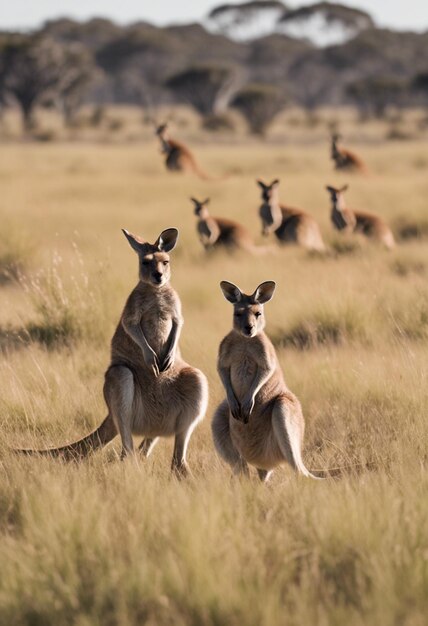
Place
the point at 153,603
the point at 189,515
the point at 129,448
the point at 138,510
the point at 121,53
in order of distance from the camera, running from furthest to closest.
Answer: the point at 121,53 → the point at 129,448 → the point at 138,510 → the point at 189,515 → the point at 153,603

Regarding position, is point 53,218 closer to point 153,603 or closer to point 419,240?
point 419,240

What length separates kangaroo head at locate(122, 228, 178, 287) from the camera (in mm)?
4254

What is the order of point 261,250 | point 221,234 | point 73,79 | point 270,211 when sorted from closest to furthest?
point 221,234 < point 261,250 < point 270,211 < point 73,79

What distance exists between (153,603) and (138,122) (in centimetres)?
4542

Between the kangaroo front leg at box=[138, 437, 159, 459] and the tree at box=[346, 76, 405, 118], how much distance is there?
155ft

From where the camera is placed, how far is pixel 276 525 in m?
3.29

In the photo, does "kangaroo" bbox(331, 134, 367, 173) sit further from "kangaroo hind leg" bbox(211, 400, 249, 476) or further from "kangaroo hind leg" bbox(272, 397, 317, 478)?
"kangaroo hind leg" bbox(272, 397, 317, 478)

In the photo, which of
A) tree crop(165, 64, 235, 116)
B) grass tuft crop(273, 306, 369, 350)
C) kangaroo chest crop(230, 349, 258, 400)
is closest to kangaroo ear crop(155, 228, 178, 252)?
kangaroo chest crop(230, 349, 258, 400)

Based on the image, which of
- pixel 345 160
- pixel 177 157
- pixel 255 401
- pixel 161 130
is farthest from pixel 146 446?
pixel 161 130

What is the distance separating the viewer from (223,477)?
387 centimetres

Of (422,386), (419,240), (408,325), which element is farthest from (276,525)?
(419,240)

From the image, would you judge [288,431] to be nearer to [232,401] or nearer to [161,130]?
[232,401]

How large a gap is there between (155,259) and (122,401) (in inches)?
26.7

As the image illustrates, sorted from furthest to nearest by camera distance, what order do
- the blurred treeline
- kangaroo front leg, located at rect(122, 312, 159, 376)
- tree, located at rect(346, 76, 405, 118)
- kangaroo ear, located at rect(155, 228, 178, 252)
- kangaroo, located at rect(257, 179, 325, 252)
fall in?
tree, located at rect(346, 76, 405, 118), the blurred treeline, kangaroo, located at rect(257, 179, 325, 252), kangaroo ear, located at rect(155, 228, 178, 252), kangaroo front leg, located at rect(122, 312, 159, 376)
